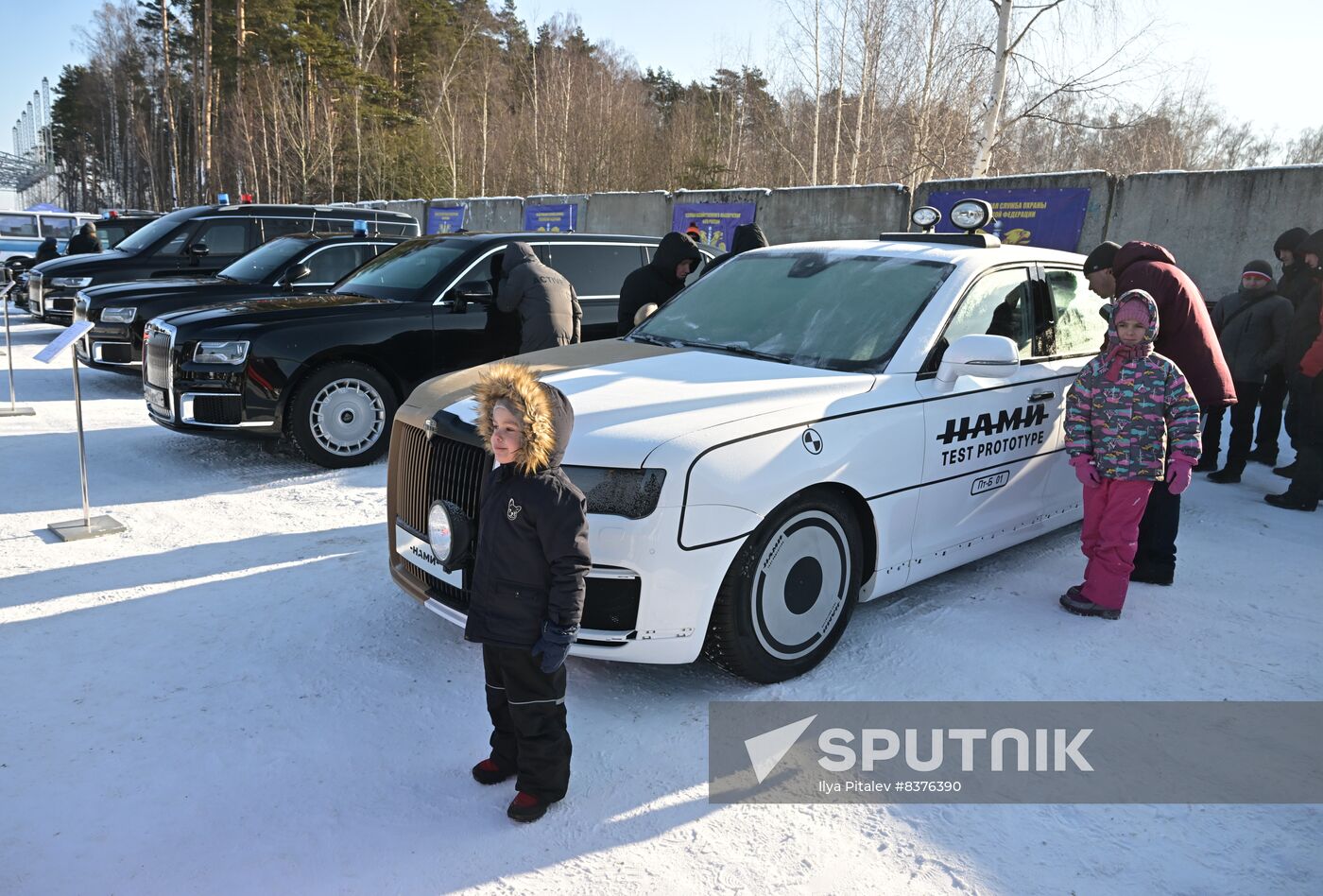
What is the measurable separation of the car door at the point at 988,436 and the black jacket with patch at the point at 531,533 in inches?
77.3

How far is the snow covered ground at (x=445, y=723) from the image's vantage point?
2564 millimetres

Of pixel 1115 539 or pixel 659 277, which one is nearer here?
pixel 1115 539

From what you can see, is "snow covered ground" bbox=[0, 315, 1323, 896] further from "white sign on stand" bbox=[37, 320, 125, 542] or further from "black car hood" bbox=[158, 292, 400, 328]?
"black car hood" bbox=[158, 292, 400, 328]

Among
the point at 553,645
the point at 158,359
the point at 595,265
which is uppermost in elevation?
the point at 595,265

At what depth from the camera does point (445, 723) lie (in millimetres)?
3309

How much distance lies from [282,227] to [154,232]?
1.78 m

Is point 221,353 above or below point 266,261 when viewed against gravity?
below

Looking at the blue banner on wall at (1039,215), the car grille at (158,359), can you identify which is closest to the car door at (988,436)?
the car grille at (158,359)

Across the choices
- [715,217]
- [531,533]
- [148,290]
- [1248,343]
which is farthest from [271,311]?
[715,217]

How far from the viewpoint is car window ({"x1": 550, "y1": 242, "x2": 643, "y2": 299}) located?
7957 millimetres

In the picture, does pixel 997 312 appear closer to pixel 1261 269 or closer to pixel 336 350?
pixel 1261 269

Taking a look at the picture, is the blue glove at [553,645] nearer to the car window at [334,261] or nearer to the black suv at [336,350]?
the black suv at [336,350]

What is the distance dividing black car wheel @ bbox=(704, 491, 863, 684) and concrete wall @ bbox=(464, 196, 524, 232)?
17.8 metres

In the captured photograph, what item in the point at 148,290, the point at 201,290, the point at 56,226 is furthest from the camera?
the point at 56,226
